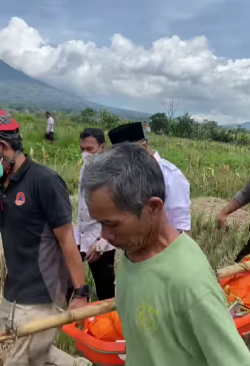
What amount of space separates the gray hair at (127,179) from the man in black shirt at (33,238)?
1.26 m

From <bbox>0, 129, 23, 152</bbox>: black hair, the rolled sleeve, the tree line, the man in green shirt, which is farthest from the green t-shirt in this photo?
the tree line

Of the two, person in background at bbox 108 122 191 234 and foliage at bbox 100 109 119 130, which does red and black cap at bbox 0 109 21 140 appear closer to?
person in background at bbox 108 122 191 234

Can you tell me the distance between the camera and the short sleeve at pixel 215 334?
1.16 m

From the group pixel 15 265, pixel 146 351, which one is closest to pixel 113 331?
pixel 15 265

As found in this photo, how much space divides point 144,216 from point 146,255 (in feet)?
0.40

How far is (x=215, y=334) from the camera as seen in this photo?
116 centimetres

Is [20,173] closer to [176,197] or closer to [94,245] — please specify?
[176,197]

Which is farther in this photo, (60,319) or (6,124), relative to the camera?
(6,124)

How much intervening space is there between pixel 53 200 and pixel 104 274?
1507 mm

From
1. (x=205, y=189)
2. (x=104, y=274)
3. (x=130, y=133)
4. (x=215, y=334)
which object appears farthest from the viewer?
(x=205, y=189)

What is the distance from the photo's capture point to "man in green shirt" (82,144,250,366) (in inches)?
46.0

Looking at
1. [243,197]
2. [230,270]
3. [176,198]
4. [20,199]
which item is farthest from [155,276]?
[243,197]

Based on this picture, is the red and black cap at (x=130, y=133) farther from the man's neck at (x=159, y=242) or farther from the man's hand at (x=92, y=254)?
the man's neck at (x=159, y=242)

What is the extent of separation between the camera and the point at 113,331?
9.12 feet
